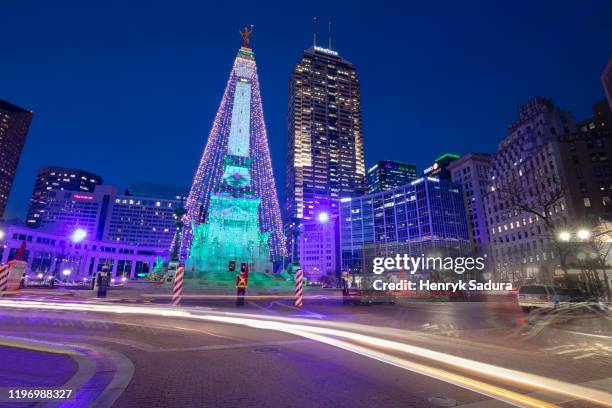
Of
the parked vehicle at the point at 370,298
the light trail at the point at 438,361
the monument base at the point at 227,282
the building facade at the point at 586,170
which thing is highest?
the building facade at the point at 586,170

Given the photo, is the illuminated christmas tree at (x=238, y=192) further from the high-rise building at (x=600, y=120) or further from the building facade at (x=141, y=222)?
the building facade at (x=141, y=222)

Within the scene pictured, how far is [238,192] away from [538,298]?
151ft

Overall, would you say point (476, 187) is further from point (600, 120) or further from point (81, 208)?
point (81, 208)

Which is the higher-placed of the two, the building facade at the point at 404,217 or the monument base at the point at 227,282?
the building facade at the point at 404,217

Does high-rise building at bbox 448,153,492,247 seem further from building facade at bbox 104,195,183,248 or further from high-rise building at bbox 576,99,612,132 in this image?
building facade at bbox 104,195,183,248

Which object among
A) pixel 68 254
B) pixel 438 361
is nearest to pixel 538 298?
pixel 438 361

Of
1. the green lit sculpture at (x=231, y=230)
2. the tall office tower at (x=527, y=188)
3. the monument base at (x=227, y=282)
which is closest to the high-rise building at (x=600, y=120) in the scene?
the tall office tower at (x=527, y=188)

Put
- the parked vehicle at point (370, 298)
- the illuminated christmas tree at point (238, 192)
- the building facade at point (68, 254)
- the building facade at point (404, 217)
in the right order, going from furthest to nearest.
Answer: the building facade at point (404, 217) < the building facade at point (68, 254) < the illuminated christmas tree at point (238, 192) < the parked vehicle at point (370, 298)

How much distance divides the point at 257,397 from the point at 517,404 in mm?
3843

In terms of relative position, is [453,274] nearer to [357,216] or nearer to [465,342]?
[465,342]

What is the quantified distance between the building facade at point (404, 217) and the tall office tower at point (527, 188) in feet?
92.9

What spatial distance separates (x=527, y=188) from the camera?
80250mm

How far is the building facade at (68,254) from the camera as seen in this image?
9781 centimetres

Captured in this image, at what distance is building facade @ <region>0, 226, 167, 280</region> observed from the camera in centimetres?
9781
